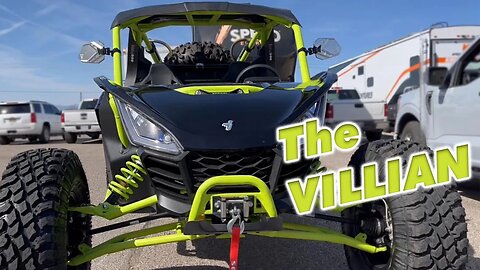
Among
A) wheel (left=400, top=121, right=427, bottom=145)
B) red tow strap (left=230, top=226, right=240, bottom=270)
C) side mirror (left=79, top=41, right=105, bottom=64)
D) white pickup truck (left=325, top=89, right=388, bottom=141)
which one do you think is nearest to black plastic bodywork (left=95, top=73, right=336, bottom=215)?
red tow strap (left=230, top=226, right=240, bottom=270)

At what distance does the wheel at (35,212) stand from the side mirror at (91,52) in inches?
50.2

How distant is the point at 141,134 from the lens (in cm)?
260

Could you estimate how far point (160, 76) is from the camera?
402 centimetres

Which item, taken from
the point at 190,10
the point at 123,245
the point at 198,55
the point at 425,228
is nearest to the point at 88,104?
the point at 198,55

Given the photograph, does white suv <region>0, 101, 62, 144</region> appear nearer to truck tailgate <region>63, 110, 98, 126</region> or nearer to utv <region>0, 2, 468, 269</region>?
truck tailgate <region>63, 110, 98, 126</region>

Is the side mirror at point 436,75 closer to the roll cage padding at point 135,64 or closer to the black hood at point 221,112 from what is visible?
the black hood at point 221,112

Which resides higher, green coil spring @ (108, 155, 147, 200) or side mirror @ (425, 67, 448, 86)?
side mirror @ (425, 67, 448, 86)

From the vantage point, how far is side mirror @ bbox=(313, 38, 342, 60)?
3.95 meters

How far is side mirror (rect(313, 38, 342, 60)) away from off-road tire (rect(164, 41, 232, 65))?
1.32 m

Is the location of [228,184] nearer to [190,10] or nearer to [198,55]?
[190,10]

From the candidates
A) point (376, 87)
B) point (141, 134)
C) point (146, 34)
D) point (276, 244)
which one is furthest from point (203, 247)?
point (376, 87)

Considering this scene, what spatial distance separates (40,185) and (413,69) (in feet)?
46.4

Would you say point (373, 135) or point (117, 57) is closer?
point (117, 57)

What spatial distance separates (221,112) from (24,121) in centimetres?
1711
